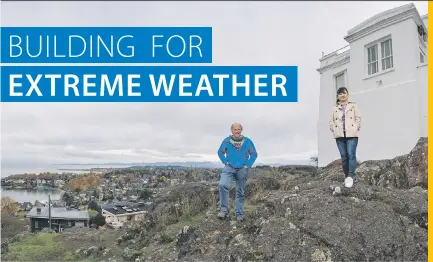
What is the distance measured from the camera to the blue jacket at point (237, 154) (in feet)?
21.8

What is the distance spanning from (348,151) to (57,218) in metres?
9.91

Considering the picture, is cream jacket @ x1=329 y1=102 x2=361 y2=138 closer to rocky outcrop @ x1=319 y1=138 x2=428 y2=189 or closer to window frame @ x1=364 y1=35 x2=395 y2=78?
rocky outcrop @ x1=319 y1=138 x2=428 y2=189

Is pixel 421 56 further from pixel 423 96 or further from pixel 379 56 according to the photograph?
pixel 423 96

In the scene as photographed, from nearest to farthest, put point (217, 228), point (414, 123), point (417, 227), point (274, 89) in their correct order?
point (417, 227) → point (217, 228) → point (274, 89) → point (414, 123)

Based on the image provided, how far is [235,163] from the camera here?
6.63 meters

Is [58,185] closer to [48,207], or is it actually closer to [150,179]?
[48,207]

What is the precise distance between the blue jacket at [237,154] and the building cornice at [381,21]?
977 cm

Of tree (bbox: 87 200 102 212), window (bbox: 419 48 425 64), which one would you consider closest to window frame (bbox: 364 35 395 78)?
window (bbox: 419 48 425 64)

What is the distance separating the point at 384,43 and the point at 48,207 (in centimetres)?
1327

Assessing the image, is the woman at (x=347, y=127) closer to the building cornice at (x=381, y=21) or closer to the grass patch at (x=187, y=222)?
the grass patch at (x=187, y=222)

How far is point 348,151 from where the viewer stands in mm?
6637

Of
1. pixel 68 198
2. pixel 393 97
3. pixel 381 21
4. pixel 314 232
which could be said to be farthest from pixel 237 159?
pixel 68 198

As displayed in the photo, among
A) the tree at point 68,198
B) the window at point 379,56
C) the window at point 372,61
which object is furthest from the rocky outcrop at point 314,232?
the window at point 372,61

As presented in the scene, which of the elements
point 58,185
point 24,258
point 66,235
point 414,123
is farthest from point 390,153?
point 58,185
